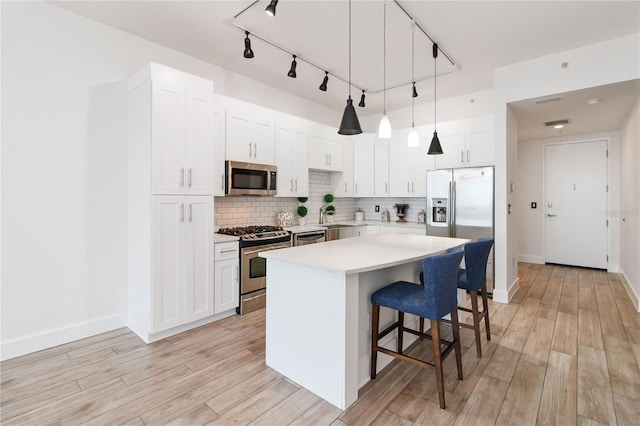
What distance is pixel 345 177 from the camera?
551cm

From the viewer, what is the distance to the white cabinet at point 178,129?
9.12 ft

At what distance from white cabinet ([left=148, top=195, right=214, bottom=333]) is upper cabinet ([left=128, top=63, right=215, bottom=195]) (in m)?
0.16

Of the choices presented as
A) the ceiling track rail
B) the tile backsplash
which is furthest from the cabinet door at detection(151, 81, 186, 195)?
the tile backsplash

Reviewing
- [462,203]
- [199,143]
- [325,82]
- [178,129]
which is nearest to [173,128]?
[178,129]

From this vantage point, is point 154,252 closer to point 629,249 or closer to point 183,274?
point 183,274

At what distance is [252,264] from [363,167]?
115 inches

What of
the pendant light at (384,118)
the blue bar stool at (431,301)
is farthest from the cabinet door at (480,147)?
the blue bar stool at (431,301)

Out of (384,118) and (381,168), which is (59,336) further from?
(381,168)

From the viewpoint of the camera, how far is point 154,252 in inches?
110

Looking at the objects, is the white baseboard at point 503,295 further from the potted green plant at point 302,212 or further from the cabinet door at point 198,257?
the cabinet door at point 198,257

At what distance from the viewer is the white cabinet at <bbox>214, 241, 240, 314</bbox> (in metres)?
3.27

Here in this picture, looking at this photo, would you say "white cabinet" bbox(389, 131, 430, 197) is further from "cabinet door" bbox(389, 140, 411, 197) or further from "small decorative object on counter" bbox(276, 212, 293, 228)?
"small decorative object on counter" bbox(276, 212, 293, 228)

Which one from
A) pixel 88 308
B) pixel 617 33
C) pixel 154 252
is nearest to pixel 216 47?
pixel 154 252

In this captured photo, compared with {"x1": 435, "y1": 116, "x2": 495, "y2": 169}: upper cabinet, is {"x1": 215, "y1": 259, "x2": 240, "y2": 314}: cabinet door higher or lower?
lower
